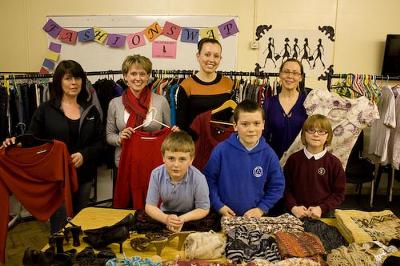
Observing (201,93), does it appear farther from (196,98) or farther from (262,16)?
(262,16)

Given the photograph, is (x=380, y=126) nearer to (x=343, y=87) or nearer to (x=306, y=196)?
(x=343, y=87)

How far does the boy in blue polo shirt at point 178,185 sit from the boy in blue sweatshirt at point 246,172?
0.16m

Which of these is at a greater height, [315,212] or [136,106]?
[136,106]

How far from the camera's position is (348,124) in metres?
2.55

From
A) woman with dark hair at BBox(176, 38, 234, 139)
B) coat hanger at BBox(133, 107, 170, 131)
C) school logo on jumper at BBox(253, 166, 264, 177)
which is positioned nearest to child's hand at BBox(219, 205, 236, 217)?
school logo on jumper at BBox(253, 166, 264, 177)

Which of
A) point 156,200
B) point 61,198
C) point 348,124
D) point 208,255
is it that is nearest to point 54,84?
point 61,198

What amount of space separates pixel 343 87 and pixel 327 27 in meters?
1.50

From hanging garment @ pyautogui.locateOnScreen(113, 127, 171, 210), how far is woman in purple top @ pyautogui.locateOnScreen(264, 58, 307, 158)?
74 centimetres

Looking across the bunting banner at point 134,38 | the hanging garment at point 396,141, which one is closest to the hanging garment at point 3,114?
the bunting banner at point 134,38

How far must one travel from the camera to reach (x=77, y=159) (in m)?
2.31

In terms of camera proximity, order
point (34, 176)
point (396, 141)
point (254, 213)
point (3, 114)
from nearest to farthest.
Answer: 1. point (254, 213)
2. point (34, 176)
3. point (3, 114)
4. point (396, 141)

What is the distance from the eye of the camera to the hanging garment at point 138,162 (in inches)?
90.4

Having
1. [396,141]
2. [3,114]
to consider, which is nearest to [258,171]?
[396,141]

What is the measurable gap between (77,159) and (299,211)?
140cm
